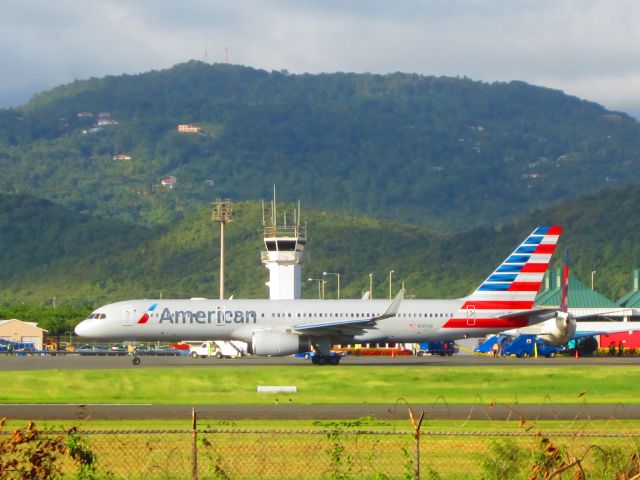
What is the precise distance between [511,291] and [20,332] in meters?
55.0

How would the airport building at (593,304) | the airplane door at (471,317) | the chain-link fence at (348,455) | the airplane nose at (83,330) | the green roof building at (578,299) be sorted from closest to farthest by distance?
the chain-link fence at (348,455)
the airplane nose at (83,330)
the airplane door at (471,317)
the airport building at (593,304)
the green roof building at (578,299)

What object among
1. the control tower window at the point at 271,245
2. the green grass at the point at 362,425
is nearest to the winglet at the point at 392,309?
the green grass at the point at 362,425

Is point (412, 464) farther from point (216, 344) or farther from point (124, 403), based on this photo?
point (216, 344)

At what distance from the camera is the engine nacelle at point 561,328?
6738 centimetres

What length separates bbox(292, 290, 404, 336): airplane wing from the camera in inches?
2219

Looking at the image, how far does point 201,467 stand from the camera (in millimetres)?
21859

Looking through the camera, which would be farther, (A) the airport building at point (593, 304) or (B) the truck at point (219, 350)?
(A) the airport building at point (593, 304)

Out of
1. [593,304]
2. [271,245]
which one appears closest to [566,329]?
[271,245]

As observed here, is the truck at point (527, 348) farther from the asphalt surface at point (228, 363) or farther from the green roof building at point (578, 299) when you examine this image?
the green roof building at point (578, 299)

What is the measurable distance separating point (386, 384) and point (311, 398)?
445 cm

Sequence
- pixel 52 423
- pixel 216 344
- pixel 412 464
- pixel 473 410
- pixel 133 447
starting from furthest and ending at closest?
pixel 216 344, pixel 473 410, pixel 52 423, pixel 133 447, pixel 412 464

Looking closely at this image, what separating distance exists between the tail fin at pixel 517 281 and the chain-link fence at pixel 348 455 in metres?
Answer: 36.1

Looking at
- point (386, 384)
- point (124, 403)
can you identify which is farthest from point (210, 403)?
point (386, 384)

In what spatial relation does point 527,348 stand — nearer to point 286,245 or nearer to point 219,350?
point 286,245
